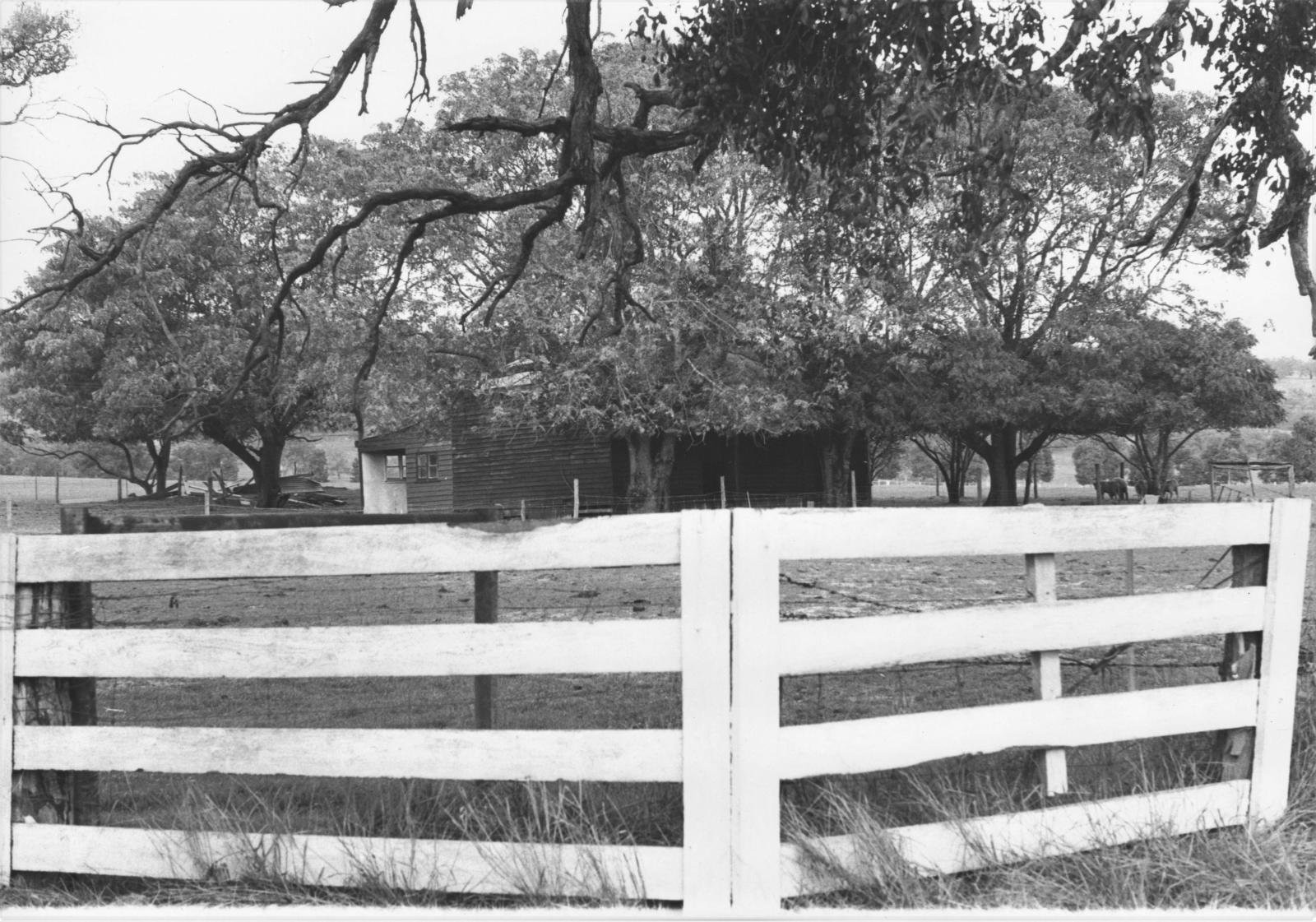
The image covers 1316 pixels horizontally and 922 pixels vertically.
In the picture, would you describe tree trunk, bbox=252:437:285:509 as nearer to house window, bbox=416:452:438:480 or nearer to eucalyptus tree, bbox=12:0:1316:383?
house window, bbox=416:452:438:480

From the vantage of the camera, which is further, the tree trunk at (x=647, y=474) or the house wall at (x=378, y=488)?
the house wall at (x=378, y=488)

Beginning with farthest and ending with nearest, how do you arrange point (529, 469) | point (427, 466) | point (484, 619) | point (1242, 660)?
point (427, 466) → point (529, 469) → point (484, 619) → point (1242, 660)

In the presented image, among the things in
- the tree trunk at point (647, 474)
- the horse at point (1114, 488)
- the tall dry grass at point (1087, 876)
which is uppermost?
the tree trunk at point (647, 474)

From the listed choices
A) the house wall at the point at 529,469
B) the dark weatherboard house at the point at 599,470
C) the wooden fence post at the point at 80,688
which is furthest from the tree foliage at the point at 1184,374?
the wooden fence post at the point at 80,688

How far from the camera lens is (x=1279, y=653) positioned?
4051mm

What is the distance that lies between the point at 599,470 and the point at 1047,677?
3080cm

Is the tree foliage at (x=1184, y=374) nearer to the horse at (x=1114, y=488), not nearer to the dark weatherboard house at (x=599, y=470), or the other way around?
the dark weatherboard house at (x=599, y=470)

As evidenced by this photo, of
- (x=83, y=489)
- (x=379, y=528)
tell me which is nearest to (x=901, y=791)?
(x=379, y=528)

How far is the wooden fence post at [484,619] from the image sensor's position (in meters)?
4.21

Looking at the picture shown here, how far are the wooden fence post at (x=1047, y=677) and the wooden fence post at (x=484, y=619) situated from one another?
2.08 m

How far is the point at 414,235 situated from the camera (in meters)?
8.66

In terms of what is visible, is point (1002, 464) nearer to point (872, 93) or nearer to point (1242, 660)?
point (872, 93)

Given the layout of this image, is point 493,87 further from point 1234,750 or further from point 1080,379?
point 1234,750

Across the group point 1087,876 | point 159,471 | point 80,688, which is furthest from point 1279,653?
point 159,471
